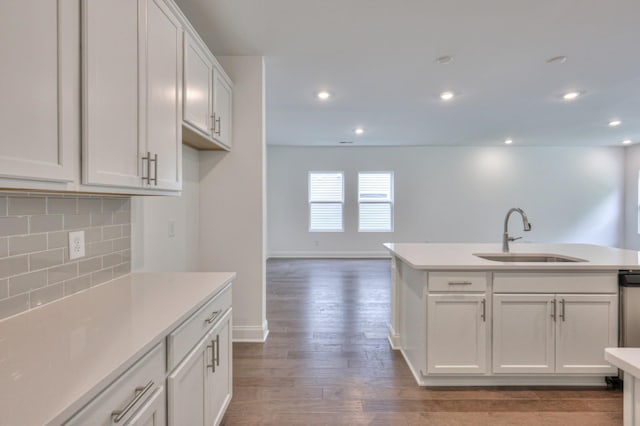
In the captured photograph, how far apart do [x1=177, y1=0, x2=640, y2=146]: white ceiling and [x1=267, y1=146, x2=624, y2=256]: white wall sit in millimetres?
2163

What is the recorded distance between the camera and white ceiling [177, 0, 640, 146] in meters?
2.19

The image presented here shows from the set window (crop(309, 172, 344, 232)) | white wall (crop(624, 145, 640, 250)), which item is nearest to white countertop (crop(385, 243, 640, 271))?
window (crop(309, 172, 344, 232))

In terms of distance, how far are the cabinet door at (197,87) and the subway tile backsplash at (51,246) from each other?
69 centimetres

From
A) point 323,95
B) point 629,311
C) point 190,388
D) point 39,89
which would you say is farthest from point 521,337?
point 323,95

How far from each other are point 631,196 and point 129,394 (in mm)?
9924

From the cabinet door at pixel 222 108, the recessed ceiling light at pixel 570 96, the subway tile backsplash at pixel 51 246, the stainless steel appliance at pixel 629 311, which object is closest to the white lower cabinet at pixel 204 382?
the subway tile backsplash at pixel 51 246

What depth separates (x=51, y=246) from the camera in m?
1.30

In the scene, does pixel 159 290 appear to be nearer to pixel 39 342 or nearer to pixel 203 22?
pixel 39 342

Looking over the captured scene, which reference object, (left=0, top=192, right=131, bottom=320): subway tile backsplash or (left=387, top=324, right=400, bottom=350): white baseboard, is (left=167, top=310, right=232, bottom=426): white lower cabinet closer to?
(left=0, top=192, right=131, bottom=320): subway tile backsplash

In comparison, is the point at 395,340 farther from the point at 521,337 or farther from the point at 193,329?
the point at 193,329

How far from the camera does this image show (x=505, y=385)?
218cm

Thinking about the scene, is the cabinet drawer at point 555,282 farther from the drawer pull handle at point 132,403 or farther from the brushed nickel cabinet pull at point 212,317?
the drawer pull handle at point 132,403

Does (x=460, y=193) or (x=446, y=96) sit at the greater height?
(x=446, y=96)

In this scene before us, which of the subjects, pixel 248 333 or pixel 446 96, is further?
pixel 446 96
